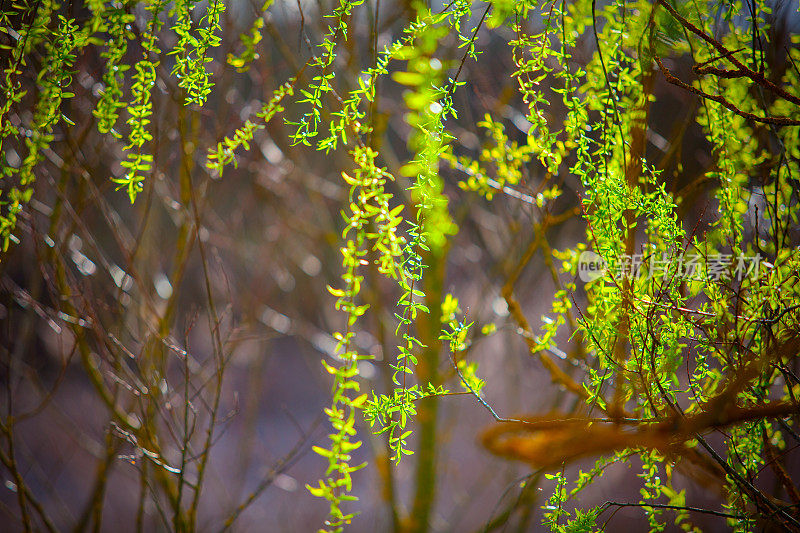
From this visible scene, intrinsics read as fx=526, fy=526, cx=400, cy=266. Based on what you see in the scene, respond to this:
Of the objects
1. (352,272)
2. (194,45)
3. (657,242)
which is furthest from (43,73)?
(657,242)

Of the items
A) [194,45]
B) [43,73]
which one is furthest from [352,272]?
[43,73]

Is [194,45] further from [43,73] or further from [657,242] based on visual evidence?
[657,242]

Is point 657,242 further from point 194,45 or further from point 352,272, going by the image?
point 194,45

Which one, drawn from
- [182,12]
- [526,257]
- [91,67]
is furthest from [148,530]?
[182,12]

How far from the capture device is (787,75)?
0.76 m

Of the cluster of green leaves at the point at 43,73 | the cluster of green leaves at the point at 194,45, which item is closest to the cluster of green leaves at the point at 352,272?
the cluster of green leaves at the point at 194,45

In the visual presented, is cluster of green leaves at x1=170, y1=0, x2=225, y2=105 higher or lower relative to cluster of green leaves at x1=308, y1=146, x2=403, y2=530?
higher

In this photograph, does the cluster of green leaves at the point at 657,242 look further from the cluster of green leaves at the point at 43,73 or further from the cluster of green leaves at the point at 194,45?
the cluster of green leaves at the point at 43,73

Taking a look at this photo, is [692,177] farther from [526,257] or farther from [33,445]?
[33,445]

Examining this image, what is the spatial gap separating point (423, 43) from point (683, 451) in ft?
2.00

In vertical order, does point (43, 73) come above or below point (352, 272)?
above

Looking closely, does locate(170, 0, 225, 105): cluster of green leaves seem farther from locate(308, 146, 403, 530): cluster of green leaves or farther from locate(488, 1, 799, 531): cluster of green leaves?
locate(488, 1, 799, 531): cluster of green leaves

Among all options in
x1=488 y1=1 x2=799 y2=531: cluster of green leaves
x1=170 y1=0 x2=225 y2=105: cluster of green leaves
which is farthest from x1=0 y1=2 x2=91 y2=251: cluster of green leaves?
x1=488 y1=1 x2=799 y2=531: cluster of green leaves

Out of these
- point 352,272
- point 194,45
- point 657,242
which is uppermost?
point 194,45
